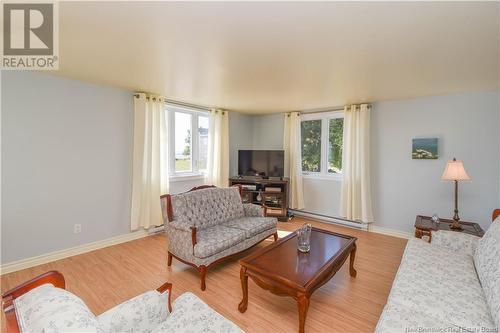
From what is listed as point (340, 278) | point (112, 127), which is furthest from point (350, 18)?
point (112, 127)

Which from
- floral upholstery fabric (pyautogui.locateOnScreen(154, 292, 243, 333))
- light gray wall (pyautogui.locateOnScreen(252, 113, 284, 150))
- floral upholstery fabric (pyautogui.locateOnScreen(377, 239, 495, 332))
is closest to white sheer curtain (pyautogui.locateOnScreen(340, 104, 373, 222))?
light gray wall (pyautogui.locateOnScreen(252, 113, 284, 150))

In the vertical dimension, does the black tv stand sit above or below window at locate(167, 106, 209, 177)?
below

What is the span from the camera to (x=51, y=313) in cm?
90

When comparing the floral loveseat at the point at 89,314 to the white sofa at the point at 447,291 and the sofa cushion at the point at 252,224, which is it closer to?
the white sofa at the point at 447,291

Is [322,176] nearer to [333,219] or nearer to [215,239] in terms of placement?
[333,219]

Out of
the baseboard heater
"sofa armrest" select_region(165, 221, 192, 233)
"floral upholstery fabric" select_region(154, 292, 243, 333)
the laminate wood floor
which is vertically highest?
"sofa armrest" select_region(165, 221, 192, 233)

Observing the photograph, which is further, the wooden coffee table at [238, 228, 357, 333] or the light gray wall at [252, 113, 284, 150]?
the light gray wall at [252, 113, 284, 150]

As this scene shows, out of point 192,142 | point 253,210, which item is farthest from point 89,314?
point 192,142

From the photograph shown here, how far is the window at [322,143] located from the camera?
482 centimetres

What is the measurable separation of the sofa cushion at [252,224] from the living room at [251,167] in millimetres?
30

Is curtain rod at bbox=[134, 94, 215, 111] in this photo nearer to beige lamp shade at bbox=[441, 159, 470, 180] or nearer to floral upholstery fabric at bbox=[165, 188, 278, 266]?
floral upholstery fabric at bbox=[165, 188, 278, 266]

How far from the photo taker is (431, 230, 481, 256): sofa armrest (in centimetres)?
238

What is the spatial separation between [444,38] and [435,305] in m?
1.96

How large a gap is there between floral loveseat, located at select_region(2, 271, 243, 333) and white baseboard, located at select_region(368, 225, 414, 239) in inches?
151
